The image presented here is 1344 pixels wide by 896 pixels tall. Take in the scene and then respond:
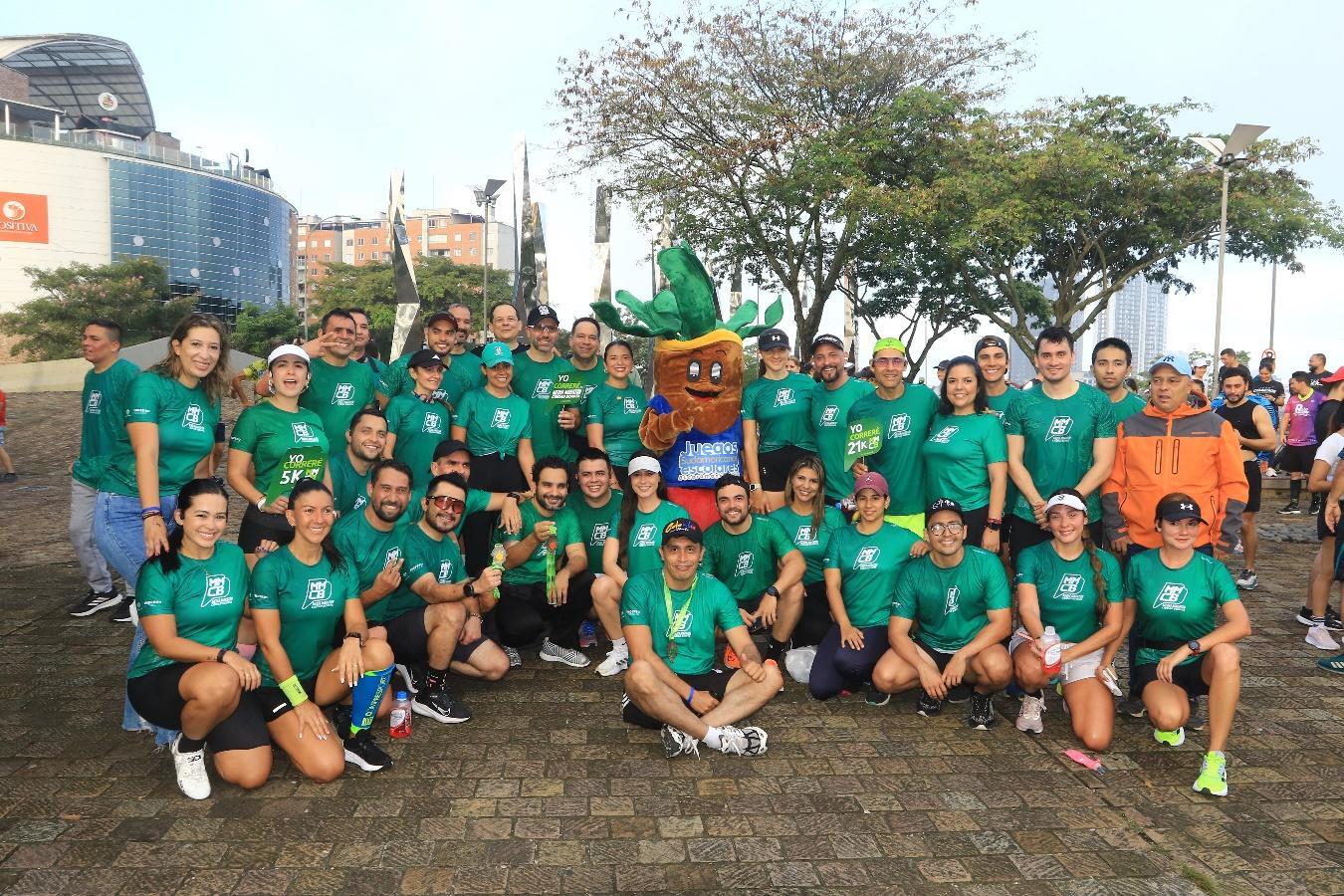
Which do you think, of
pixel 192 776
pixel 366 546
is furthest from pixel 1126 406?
pixel 192 776

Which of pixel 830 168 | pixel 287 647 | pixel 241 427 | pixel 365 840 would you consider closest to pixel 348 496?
pixel 241 427

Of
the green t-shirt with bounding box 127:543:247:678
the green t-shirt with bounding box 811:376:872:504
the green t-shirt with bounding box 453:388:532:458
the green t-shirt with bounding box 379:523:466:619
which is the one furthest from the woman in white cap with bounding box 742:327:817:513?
the green t-shirt with bounding box 127:543:247:678

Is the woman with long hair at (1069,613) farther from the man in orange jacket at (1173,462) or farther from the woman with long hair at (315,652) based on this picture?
the woman with long hair at (315,652)

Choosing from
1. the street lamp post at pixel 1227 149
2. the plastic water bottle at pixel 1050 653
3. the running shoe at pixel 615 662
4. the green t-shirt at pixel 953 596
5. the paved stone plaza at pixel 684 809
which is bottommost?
the paved stone plaza at pixel 684 809

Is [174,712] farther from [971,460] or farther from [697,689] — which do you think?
[971,460]

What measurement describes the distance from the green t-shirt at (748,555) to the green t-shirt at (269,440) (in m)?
2.34

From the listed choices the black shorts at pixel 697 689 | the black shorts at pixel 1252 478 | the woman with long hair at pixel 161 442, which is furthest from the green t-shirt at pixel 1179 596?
the woman with long hair at pixel 161 442

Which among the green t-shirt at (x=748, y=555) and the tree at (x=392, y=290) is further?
the tree at (x=392, y=290)

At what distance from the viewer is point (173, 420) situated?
5.02 metres

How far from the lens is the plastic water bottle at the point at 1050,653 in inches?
181

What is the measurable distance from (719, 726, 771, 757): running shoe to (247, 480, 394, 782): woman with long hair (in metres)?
1.57

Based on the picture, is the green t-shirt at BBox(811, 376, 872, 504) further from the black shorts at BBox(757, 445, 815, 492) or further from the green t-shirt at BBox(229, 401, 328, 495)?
the green t-shirt at BBox(229, 401, 328, 495)

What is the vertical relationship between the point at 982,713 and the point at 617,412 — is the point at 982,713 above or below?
below

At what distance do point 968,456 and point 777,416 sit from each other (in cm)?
143
